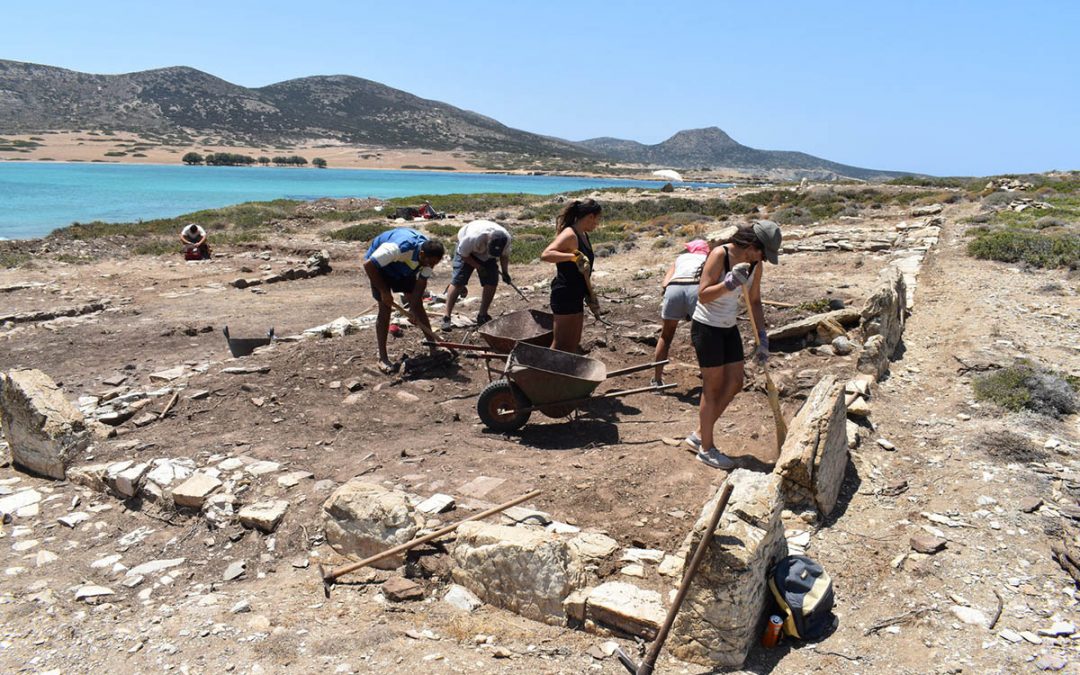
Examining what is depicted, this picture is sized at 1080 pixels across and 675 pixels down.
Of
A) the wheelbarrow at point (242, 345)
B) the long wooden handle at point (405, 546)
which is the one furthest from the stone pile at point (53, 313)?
the long wooden handle at point (405, 546)

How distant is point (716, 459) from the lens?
4684 mm

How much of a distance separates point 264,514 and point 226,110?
124m

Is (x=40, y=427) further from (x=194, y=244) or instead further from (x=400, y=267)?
(x=194, y=244)

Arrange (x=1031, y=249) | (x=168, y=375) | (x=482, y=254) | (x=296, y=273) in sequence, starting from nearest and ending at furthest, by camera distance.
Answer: (x=168, y=375) < (x=482, y=254) < (x=1031, y=249) < (x=296, y=273)

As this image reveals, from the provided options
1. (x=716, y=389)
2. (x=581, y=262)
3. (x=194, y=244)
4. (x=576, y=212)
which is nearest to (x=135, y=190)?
(x=194, y=244)

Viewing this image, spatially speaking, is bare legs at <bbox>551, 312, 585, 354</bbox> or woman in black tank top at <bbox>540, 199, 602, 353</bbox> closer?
woman in black tank top at <bbox>540, 199, 602, 353</bbox>

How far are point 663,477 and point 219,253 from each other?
15.4m

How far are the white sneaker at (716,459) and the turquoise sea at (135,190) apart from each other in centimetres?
2551

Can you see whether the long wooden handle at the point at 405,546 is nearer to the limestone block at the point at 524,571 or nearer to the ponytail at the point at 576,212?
the limestone block at the point at 524,571

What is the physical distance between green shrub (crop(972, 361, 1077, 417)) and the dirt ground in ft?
0.60

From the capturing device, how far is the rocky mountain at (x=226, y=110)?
98750 millimetres

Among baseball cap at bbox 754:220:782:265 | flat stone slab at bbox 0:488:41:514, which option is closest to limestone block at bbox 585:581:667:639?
baseball cap at bbox 754:220:782:265

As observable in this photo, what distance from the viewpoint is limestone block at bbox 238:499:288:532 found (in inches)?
170

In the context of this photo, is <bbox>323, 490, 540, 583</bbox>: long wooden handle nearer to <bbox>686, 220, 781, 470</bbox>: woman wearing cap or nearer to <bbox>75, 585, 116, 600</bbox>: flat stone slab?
<bbox>75, 585, 116, 600</bbox>: flat stone slab
